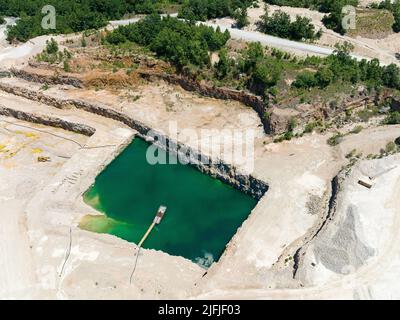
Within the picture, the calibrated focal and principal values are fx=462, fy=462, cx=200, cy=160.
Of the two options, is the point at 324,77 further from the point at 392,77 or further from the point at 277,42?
the point at 277,42

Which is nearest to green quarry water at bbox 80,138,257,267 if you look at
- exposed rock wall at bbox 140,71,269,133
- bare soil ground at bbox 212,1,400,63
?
exposed rock wall at bbox 140,71,269,133

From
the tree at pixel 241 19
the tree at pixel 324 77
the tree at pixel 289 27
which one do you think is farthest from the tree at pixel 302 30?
the tree at pixel 324 77

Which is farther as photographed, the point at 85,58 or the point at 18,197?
the point at 85,58

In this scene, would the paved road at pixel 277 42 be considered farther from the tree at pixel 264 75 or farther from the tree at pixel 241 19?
the tree at pixel 264 75

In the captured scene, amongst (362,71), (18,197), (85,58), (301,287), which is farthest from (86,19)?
(301,287)

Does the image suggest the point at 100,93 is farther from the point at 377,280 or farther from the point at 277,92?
the point at 377,280

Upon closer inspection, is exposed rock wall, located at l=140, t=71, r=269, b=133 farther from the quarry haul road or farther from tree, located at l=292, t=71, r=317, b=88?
the quarry haul road
